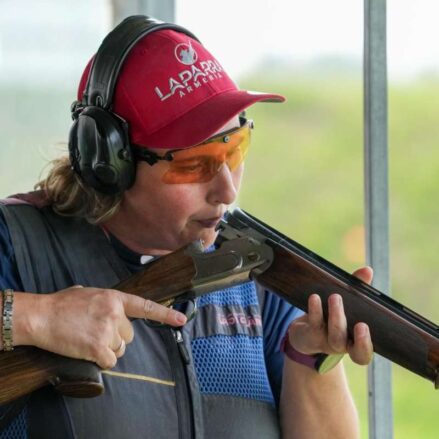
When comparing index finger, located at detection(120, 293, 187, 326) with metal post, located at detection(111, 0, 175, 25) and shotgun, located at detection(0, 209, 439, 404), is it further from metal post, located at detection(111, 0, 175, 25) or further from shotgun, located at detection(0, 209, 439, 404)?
metal post, located at detection(111, 0, 175, 25)

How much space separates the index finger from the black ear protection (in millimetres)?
234

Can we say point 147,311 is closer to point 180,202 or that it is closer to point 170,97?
point 180,202

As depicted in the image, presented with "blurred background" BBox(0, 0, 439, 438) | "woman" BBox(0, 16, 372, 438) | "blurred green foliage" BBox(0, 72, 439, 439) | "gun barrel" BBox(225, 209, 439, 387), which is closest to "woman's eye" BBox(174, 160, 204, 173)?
"woman" BBox(0, 16, 372, 438)

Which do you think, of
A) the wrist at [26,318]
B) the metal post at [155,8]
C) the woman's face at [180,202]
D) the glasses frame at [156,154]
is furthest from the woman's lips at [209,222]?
the metal post at [155,8]

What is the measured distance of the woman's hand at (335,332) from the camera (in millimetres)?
1548

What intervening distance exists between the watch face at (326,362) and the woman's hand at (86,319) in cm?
32

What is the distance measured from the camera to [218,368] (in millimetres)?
1746

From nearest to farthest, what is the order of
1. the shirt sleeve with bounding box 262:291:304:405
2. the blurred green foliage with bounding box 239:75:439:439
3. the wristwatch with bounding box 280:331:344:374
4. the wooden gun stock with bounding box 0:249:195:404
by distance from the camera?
the wooden gun stock with bounding box 0:249:195:404, the wristwatch with bounding box 280:331:344:374, the shirt sleeve with bounding box 262:291:304:405, the blurred green foliage with bounding box 239:75:439:439

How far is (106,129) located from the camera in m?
1.62

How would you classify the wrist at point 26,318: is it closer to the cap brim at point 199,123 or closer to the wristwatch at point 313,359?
the cap brim at point 199,123

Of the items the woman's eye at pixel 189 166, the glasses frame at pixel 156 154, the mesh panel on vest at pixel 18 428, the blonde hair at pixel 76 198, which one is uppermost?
the glasses frame at pixel 156 154

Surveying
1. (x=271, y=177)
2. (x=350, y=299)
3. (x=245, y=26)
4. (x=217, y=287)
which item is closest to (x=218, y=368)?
(x=217, y=287)

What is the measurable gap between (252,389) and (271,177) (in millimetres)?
6144

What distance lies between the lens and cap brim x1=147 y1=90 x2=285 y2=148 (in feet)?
5.35
